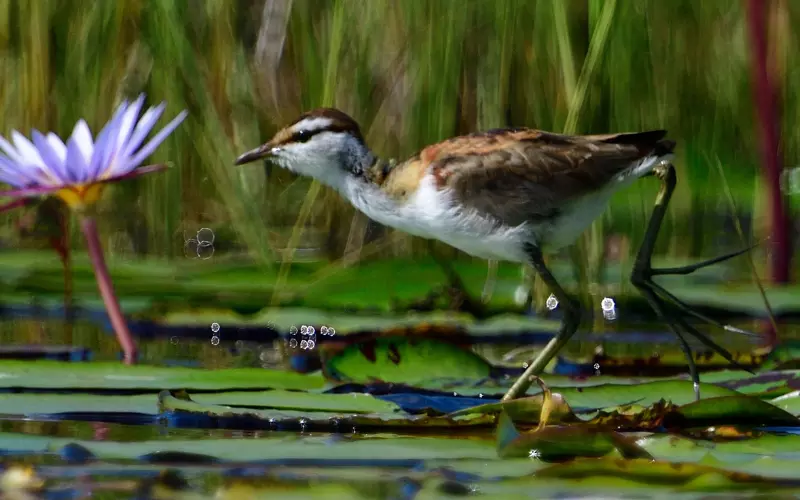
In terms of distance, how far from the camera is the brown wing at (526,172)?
12.6 ft

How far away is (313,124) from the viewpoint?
4133 mm

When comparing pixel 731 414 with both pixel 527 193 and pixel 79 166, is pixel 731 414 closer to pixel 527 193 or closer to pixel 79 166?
pixel 527 193

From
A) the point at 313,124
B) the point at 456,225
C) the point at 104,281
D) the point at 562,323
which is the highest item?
the point at 313,124

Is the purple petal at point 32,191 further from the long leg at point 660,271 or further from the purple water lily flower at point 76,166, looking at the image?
Answer: the long leg at point 660,271

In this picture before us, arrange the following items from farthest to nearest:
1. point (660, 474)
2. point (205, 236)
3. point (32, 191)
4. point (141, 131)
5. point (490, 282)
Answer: point (205, 236) → point (490, 282) → point (141, 131) → point (32, 191) → point (660, 474)

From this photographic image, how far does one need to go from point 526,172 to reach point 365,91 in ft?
7.52

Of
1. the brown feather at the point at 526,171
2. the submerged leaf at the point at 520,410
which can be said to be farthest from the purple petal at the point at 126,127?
the submerged leaf at the point at 520,410

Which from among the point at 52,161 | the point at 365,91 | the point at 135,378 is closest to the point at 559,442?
the point at 135,378

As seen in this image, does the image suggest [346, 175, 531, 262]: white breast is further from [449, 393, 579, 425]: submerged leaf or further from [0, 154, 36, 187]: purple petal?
[0, 154, 36, 187]: purple petal

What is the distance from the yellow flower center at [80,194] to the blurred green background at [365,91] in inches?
60.0

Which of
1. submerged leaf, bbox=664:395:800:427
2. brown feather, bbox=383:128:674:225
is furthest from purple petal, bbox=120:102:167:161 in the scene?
submerged leaf, bbox=664:395:800:427

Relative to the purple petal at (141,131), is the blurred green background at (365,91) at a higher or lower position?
higher

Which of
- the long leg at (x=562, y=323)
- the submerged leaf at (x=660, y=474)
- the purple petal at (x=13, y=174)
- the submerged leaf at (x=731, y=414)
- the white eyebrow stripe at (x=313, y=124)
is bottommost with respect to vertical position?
the submerged leaf at (x=660, y=474)

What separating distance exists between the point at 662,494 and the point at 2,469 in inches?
52.6
